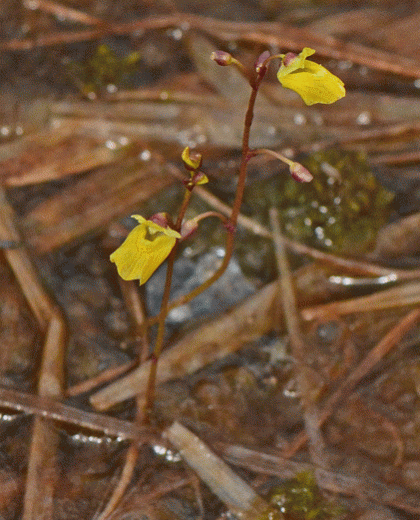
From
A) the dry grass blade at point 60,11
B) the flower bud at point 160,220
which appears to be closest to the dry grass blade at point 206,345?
the flower bud at point 160,220

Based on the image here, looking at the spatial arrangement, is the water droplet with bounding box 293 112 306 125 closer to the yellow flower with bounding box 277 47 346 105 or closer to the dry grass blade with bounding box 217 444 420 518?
the yellow flower with bounding box 277 47 346 105

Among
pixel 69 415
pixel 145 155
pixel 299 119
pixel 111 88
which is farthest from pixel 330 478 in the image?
pixel 111 88

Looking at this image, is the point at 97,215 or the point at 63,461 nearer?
the point at 63,461

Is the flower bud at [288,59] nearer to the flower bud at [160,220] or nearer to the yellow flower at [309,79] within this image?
the yellow flower at [309,79]

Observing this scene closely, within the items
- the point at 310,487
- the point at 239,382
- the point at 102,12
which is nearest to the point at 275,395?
the point at 239,382

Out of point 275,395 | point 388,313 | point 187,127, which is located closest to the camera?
point 275,395

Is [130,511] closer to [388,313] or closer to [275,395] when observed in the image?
[275,395]

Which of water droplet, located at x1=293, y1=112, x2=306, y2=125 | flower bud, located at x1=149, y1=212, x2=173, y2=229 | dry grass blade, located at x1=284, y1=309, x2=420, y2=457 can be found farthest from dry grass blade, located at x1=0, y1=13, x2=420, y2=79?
flower bud, located at x1=149, y1=212, x2=173, y2=229
